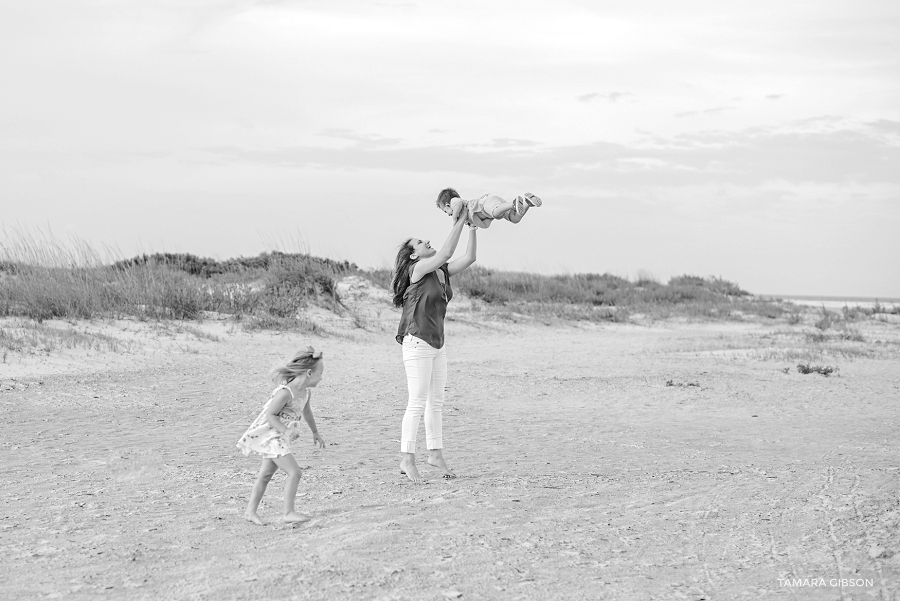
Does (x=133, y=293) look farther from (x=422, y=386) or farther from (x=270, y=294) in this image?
(x=422, y=386)

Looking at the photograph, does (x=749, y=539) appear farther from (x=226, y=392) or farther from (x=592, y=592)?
(x=226, y=392)

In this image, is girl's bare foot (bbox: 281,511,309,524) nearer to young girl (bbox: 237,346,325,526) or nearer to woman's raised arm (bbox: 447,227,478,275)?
young girl (bbox: 237,346,325,526)

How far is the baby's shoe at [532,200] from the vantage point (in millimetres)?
6300

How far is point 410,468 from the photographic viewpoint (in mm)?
6938

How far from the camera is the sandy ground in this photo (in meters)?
4.76

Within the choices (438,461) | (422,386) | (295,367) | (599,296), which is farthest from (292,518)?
(599,296)

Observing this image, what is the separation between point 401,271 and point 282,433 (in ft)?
6.20

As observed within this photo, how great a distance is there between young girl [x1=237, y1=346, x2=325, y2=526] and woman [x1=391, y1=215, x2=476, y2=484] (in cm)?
127

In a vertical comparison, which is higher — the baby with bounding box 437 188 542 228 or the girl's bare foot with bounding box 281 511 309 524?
the baby with bounding box 437 188 542 228

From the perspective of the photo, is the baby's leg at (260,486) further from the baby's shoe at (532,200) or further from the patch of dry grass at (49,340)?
the patch of dry grass at (49,340)

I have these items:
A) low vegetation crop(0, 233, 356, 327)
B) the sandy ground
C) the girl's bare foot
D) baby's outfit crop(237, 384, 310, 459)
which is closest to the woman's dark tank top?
the sandy ground

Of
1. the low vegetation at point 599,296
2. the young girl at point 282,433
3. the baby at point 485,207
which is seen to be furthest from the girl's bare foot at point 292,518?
the low vegetation at point 599,296

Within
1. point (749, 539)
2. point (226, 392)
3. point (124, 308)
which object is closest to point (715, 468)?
point (749, 539)

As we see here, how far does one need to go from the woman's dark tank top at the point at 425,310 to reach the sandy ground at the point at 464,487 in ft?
3.62
